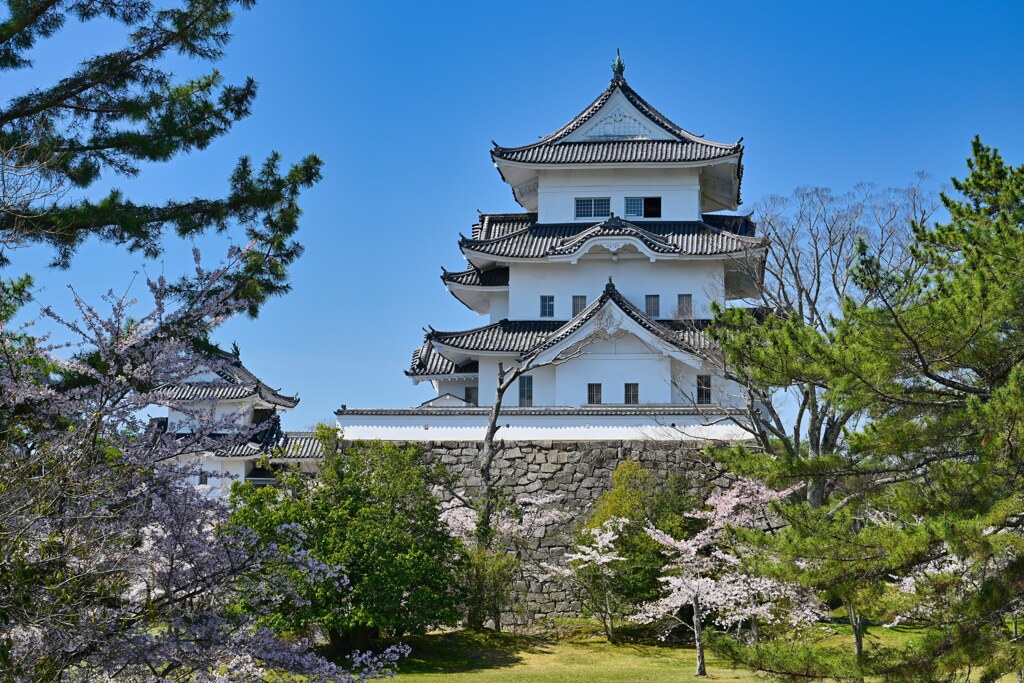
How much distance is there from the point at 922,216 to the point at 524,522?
9.67m

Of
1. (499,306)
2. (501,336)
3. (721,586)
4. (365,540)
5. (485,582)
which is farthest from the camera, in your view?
(499,306)

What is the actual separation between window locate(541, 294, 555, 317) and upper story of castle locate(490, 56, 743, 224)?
2372 mm

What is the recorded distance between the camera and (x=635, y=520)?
17141 mm

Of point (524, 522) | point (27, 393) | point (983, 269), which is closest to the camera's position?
point (27, 393)

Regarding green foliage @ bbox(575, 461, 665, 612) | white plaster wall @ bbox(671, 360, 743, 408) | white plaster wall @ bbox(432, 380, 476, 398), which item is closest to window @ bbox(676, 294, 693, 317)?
white plaster wall @ bbox(671, 360, 743, 408)

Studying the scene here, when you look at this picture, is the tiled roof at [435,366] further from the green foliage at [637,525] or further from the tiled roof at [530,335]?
the green foliage at [637,525]

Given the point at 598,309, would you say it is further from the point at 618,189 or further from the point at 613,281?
the point at 618,189

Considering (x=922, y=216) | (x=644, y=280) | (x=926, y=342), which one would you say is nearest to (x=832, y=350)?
(x=926, y=342)

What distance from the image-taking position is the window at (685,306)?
82.3 feet

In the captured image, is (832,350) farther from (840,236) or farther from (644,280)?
(644,280)

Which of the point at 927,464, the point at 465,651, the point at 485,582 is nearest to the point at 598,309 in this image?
the point at 485,582

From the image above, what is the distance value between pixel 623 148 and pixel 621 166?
726 mm

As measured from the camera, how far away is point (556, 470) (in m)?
19.8

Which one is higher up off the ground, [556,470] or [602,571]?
[556,470]
